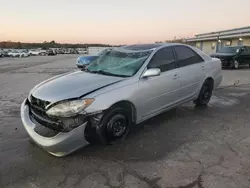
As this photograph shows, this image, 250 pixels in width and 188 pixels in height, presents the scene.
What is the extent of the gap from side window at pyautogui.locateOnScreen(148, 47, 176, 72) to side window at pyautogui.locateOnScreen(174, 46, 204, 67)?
0.20 m

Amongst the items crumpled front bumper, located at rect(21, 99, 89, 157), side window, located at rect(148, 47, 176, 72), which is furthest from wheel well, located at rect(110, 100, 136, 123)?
side window, located at rect(148, 47, 176, 72)

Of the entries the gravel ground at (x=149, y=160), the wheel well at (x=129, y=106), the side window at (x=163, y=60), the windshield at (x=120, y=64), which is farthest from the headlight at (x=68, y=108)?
the side window at (x=163, y=60)

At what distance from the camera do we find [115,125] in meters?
3.39

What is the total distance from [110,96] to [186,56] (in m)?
2.40

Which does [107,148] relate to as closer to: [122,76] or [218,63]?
[122,76]

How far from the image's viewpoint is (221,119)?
15.4ft

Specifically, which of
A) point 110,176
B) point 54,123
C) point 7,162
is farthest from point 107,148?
point 7,162

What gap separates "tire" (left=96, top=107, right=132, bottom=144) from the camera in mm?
3193

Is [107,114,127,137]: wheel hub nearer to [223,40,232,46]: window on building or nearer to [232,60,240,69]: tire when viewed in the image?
[232,60,240,69]: tire

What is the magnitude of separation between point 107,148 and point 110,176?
2.42 ft

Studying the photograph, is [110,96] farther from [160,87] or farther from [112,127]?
[160,87]

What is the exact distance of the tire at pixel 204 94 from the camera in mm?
5385

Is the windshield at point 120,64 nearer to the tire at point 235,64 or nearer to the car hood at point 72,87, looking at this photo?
the car hood at point 72,87

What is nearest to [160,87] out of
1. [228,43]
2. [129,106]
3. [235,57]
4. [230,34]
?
[129,106]
